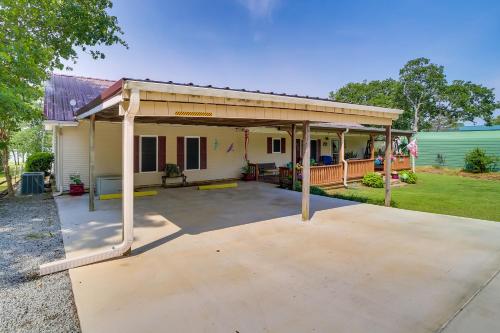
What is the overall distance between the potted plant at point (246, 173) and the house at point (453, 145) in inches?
619

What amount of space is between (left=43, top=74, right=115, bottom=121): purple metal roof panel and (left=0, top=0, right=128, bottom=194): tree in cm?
56

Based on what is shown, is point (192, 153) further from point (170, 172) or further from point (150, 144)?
point (150, 144)

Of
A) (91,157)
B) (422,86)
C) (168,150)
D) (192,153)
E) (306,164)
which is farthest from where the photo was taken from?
(422,86)

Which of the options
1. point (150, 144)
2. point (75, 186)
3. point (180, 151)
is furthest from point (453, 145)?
point (75, 186)

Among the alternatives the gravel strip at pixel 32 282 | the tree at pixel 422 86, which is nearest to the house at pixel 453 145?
the tree at pixel 422 86

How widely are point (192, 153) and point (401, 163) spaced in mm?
12504

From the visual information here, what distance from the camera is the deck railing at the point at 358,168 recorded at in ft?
46.0

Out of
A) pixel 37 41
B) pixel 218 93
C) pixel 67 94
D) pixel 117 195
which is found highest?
pixel 37 41

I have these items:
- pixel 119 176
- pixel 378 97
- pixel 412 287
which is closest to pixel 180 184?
pixel 119 176

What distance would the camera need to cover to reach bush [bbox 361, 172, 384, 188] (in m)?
13.5

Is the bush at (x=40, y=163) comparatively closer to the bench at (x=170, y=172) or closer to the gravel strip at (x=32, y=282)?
the bench at (x=170, y=172)

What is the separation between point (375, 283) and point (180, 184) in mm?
9470

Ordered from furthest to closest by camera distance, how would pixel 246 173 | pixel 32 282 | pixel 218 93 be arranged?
pixel 246 173 < pixel 218 93 < pixel 32 282

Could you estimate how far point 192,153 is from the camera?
12.7 meters
